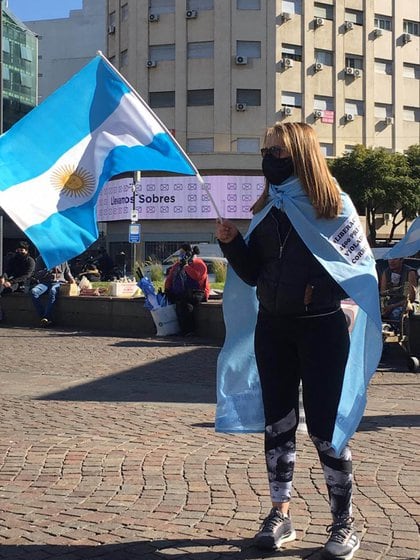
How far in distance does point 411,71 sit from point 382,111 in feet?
13.3

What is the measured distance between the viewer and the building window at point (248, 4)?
47156 millimetres

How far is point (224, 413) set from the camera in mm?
4223

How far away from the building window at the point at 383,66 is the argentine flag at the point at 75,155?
1929 inches

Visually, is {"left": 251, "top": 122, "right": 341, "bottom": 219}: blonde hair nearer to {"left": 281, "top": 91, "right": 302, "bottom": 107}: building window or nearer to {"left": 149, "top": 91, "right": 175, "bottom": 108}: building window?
{"left": 281, "top": 91, "right": 302, "bottom": 107}: building window

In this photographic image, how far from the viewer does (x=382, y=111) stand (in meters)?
51.1

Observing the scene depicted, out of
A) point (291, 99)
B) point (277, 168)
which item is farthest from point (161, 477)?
point (291, 99)

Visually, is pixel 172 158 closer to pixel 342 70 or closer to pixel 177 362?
pixel 177 362

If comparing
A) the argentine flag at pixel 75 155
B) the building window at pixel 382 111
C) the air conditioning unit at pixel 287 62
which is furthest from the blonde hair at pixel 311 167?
→ the building window at pixel 382 111

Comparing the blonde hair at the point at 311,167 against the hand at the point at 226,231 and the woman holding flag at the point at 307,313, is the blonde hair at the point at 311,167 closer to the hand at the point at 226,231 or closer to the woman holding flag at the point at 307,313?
the woman holding flag at the point at 307,313

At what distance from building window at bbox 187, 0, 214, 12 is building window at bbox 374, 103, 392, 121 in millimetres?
12309

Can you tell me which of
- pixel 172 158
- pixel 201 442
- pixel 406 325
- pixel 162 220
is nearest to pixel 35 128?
pixel 172 158

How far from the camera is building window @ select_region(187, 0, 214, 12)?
47375mm

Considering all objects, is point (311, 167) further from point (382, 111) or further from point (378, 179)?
point (382, 111)

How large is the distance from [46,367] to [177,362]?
1856 mm
